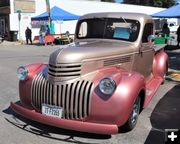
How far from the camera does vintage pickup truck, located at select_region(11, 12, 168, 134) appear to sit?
493cm

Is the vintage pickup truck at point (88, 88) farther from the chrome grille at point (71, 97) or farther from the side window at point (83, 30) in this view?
the side window at point (83, 30)

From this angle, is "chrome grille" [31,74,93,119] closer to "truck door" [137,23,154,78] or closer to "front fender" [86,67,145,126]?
"front fender" [86,67,145,126]

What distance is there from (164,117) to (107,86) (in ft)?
6.23

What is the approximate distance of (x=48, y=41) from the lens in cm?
2719

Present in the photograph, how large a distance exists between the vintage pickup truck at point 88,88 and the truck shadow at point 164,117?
0.38 metres

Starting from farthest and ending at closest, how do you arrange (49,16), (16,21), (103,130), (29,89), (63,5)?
(63,5)
(16,21)
(49,16)
(29,89)
(103,130)

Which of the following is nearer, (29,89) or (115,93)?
(115,93)

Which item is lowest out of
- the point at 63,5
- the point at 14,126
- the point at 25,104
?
the point at 14,126

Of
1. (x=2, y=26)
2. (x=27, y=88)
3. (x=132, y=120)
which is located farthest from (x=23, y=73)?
(x=2, y=26)

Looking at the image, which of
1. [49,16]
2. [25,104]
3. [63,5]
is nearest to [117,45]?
[25,104]

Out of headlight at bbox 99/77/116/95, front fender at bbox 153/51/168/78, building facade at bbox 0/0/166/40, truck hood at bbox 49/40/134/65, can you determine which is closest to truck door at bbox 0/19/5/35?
building facade at bbox 0/0/166/40

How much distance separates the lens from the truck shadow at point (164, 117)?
211 inches

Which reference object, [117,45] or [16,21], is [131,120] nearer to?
[117,45]

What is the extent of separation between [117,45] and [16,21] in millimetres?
27654
